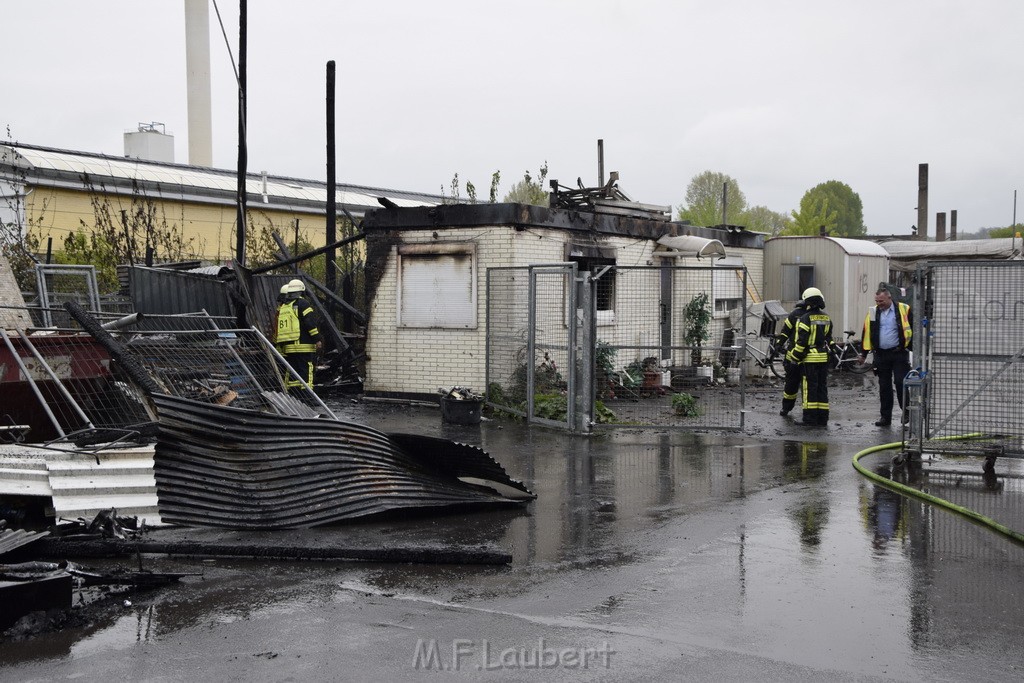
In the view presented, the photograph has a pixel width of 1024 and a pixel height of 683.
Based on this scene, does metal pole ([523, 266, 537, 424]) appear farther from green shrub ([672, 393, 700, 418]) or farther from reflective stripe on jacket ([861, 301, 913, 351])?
reflective stripe on jacket ([861, 301, 913, 351])

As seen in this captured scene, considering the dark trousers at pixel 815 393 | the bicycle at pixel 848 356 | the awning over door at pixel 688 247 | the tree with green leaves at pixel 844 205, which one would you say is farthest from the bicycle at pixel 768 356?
the tree with green leaves at pixel 844 205

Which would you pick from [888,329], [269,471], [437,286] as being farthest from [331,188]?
[269,471]

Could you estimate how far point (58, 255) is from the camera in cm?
1898

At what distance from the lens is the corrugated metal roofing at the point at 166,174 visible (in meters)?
24.0

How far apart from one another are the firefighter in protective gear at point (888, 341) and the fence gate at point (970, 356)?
9.14 ft

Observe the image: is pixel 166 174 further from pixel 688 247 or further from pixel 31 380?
pixel 31 380

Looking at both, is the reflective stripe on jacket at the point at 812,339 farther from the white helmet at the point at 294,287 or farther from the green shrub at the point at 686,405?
the white helmet at the point at 294,287

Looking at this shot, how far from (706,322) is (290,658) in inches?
567

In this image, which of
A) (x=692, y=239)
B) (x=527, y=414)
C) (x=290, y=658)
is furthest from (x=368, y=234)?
(x=290, y=658)

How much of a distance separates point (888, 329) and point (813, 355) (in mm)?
1123

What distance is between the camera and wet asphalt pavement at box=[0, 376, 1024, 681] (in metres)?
5.11

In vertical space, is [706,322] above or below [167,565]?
above

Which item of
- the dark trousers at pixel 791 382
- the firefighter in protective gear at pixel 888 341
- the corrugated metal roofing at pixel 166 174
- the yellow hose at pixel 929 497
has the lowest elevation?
the yellow hose at pixel 929 497

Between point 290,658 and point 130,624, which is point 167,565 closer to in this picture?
point 130,624
